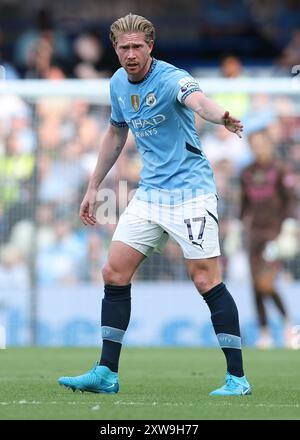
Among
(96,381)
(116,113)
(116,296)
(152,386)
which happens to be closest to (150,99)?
(116,113)

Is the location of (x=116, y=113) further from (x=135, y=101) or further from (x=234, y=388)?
(x=234, y=388)

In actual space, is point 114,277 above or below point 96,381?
above

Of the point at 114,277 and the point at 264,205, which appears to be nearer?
the point at 114,277

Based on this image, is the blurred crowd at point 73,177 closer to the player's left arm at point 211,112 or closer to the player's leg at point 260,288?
the player's leg at point 260,288

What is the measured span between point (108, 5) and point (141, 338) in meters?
11.4

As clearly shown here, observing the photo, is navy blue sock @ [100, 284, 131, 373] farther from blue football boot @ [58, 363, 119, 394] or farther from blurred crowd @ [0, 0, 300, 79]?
blurred crowd @ [0, 0, 300, 79]

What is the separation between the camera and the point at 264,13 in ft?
74.2

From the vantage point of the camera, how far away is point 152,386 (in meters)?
8.01

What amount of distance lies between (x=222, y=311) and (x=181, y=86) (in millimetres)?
1425

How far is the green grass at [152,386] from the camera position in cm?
615

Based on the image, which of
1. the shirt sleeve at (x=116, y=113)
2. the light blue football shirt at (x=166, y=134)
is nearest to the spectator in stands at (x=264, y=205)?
the shirt sleeve at (x=116, y=113)

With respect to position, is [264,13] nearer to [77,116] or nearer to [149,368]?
[77,116]

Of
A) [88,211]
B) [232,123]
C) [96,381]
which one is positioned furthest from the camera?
[88,211]

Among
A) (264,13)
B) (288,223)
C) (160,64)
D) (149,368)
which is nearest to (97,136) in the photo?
(288,223)
